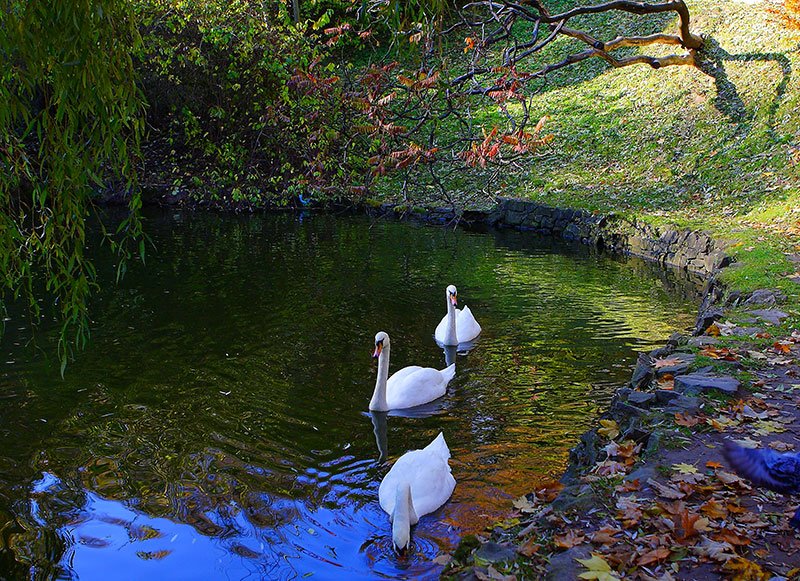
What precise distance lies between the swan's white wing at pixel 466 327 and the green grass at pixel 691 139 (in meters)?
4.67

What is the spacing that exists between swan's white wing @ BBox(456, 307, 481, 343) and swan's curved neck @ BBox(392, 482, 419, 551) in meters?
5.72

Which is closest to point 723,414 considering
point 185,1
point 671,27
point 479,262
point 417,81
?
point 417,81

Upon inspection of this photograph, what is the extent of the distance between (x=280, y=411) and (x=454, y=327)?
3548 mm

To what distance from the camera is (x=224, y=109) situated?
26703mm

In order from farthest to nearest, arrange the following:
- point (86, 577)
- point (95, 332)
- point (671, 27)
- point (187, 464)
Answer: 1. point (671, 27)
2. point (95, 332)
3. point (187, 464)
4. point (86, 577)

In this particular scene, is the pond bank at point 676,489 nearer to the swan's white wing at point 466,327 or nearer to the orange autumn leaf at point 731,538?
the orange autumn leaf at point 731,538

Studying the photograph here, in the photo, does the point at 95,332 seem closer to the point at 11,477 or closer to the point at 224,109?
the point at 11,477

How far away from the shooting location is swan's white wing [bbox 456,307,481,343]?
1158cm

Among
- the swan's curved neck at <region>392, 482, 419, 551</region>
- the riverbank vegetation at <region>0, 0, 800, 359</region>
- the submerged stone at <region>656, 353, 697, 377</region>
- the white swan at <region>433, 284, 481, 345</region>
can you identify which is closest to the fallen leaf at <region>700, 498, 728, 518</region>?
the swan's curved neck at <region>392, 482, 419, 551</region>

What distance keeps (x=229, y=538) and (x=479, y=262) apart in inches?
476

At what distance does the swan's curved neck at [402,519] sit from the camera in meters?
5.77

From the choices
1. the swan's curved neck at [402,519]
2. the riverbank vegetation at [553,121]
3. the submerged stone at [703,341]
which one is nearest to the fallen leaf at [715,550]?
the swan's curved neck at [402,519]

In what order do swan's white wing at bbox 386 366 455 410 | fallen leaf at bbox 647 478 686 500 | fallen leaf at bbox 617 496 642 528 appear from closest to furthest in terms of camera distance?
1. fallen leaf at bbox 617 496 642 528
2. fallen leaf at bbox 647 478 686 500
3. swan's white wing at bbox 386 366 455 410

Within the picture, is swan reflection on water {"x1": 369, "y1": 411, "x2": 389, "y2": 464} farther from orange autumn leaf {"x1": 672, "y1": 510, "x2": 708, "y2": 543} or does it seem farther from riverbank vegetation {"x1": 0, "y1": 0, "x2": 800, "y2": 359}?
riverbank vegetation {"x1": 0, "y1": 0, "x2": 800, "y2": 359}
